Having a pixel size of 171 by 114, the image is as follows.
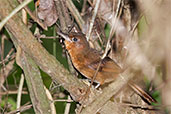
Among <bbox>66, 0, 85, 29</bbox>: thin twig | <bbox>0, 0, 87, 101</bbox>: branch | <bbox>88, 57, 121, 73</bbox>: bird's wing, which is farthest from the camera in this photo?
<bbox>88, 57, 121, 73</bbox>: bird's wing

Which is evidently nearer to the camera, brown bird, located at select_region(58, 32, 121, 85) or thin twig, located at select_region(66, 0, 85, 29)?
thin twig, located at select_region(66, 0, 85, 29)

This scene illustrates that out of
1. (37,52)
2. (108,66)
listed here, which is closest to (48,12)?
(37,52)

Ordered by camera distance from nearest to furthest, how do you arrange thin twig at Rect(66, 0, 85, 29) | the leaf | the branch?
the branch, the leaf, thin twig at Rect(66, 0, 85, 29)

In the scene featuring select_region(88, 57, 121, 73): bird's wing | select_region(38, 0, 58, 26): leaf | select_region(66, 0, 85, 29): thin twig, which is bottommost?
select_region(88, 57, 121, 73): bird's wing

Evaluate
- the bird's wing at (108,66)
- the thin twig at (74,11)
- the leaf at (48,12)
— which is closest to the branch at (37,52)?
the leaf at (48,12)

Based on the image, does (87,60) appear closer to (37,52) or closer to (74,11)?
(74,11)

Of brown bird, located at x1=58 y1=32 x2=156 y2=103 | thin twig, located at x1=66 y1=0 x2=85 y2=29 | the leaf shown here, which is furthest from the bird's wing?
the leaf

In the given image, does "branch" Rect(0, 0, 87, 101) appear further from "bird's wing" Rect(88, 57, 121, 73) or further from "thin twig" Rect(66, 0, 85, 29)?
"thin twig" Rect(66, 0, 85, 29)

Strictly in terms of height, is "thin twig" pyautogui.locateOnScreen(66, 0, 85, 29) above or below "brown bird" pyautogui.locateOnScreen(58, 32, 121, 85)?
above

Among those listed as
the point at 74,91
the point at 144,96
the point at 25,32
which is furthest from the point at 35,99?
the point at 144,96
